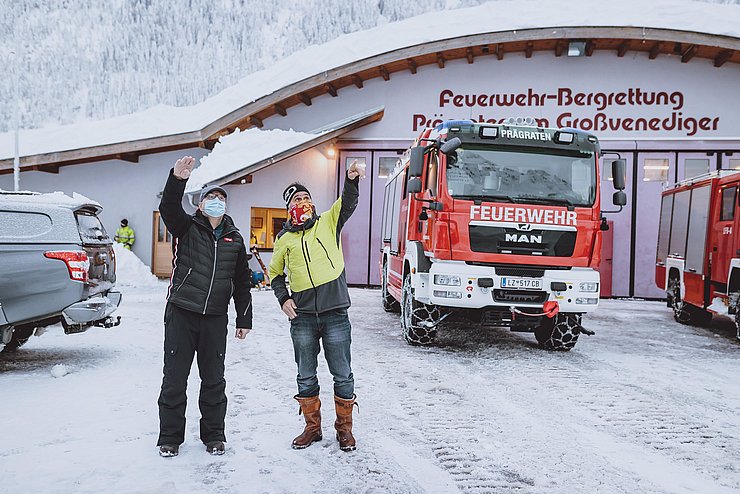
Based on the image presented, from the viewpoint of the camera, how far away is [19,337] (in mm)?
7648

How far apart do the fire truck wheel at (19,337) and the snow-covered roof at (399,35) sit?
13115mm

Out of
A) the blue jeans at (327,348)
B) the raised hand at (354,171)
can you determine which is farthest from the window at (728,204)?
the blue jeans at (327,348)

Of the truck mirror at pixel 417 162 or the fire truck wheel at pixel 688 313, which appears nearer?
the truck mirror at pixel 417 162

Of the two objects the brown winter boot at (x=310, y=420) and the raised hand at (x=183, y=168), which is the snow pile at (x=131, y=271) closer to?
the brown winter boot at (x=310, y=420)

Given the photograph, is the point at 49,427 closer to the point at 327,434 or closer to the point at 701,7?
the point at 327,434

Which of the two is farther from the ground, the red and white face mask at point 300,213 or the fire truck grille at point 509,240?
the red and white face mask at point 300,213

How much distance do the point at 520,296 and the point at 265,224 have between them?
12.0 m

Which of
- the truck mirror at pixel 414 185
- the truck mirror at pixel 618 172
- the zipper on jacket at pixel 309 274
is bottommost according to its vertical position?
the zipper on jacket at pixel 309 274

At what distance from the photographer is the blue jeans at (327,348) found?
4594 mm

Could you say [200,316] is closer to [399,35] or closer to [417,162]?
[417,162]

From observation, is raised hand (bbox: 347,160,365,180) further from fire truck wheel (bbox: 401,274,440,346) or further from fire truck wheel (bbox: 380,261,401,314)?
fire truck wheel (bbox: 380,261,401,314)

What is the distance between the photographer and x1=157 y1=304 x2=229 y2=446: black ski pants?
4395mm

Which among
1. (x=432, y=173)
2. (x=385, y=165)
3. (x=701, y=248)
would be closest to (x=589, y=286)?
(x=432, y=173)

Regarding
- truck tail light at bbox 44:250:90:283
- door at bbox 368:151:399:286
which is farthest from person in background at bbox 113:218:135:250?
truck tail light at bbox 44:250:90:283
